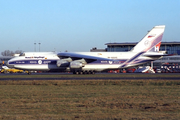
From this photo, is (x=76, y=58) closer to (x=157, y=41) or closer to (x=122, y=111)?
(x=157, y=41)

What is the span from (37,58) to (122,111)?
39.1 meters

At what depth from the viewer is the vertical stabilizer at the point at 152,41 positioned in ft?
168

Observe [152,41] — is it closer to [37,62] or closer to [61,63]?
[61,63]

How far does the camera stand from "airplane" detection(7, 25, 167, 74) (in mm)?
49375

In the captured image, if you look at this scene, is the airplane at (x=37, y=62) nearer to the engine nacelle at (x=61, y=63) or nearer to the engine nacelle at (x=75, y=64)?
the engine nacelle at (x=61, y=63)

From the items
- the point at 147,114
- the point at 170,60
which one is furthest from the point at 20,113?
the point at 170,60

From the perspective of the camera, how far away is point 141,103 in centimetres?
1386

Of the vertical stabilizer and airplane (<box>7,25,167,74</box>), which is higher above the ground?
the vertical stabilizer

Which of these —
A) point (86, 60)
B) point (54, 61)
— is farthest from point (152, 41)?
point (54, 61)

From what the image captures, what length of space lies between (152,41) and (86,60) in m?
11.5

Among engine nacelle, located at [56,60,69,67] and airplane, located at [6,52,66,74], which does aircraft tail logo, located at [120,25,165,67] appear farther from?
airplane, located at [6,52,66,74]

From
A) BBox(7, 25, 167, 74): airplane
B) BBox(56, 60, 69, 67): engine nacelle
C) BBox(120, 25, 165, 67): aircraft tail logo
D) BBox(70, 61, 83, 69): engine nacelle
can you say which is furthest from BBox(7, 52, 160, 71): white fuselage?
BBox(70, 61, 83, 69): engine nacelle

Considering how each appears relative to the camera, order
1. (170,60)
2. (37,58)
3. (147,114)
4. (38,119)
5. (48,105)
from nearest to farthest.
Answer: (38,119), (147,114), (48,105), (37,58), (170,60)

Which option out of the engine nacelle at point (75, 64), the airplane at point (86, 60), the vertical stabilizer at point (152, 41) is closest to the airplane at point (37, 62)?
the airplane at point (86, 60)
